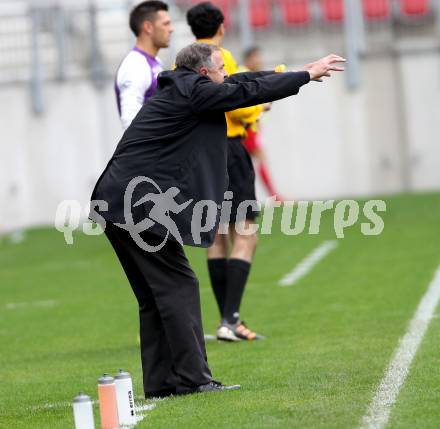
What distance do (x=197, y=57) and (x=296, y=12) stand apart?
1873 cm

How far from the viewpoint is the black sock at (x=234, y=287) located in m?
9.15

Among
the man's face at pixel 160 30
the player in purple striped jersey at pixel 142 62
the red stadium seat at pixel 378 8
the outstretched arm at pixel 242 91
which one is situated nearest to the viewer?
the outstretched arm at pixel 242 91

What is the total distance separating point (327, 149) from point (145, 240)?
1808 centimetres

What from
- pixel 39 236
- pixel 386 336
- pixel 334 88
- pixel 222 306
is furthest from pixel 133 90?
pixel 334 88

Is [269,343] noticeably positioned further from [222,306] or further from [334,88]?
[334,88]

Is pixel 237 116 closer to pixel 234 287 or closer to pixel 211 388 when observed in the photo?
pixel 234 287

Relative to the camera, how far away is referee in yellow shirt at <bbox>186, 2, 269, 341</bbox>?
914 cm

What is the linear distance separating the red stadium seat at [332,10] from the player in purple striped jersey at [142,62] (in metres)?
16.1

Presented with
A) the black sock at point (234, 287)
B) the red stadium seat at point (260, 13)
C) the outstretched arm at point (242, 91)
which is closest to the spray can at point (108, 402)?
the outstretched arm at point (242, 91)

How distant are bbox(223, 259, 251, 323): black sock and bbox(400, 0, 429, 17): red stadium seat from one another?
1651 cm

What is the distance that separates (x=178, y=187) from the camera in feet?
21.9

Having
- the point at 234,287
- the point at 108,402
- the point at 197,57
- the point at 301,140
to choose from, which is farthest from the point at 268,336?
the point at 301,140

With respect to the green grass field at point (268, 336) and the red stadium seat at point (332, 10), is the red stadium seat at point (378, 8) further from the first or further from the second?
the green grass field at point (268, 336)

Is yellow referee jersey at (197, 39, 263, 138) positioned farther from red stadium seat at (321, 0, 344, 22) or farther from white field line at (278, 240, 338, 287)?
red stadium seat at (321, 0, 344, 22)
